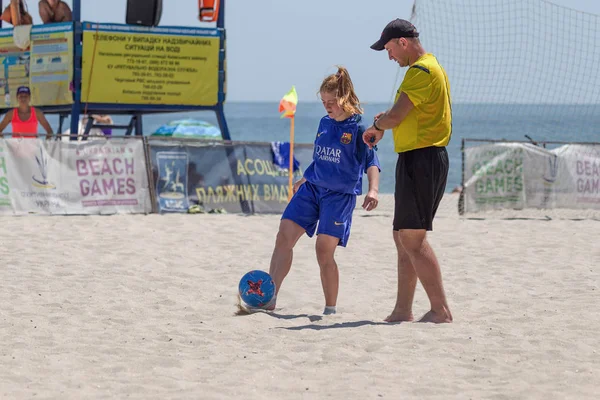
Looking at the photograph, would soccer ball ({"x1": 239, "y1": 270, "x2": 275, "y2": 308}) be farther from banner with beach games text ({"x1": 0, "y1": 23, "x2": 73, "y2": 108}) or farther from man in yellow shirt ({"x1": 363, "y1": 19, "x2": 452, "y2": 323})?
banner with beach games text ({"x1": 0, "y1": 23, "x2": 73, "y2": 108})

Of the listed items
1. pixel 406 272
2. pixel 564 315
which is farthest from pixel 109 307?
pixel 564 315

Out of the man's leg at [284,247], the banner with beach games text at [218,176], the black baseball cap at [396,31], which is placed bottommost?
the banner with beach games text at [218,176]

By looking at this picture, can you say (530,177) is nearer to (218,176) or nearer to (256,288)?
(218,176)

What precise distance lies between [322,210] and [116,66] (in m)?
8.52

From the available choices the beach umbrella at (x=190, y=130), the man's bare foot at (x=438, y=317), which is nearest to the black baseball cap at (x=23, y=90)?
the beach umbrella at (x=190, y=130)

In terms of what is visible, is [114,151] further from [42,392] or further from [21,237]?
[42,392]

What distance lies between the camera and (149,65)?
47.8 ft

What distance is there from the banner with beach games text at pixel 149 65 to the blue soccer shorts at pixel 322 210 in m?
8.19

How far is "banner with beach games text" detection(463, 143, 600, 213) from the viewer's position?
14773mm

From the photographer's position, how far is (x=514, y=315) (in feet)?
21.6

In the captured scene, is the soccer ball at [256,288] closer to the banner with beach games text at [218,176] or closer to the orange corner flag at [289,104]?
the banner with beach games text at [218,176]

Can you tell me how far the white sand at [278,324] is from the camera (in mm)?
4660

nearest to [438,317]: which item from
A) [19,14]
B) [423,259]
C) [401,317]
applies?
[401,317]

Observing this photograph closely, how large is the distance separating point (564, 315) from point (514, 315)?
33 centimetres
